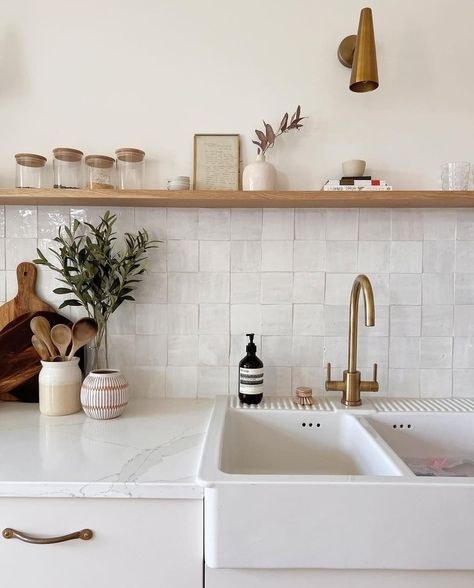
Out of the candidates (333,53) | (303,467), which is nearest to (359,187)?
(333,53)

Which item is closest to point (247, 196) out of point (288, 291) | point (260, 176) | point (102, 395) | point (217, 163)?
point (260, 176)

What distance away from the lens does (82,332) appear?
50.7 inches

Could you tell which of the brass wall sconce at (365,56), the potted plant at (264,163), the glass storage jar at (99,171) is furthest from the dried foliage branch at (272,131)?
the glass storage jar at (99,171)

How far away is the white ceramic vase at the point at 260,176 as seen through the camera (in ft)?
4.29

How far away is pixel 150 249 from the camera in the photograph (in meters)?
1.44

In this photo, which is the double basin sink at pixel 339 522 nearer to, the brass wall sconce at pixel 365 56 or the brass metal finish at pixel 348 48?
the brass wall sconce at pixel 365 56

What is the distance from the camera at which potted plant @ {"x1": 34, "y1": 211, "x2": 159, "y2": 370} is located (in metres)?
1.34

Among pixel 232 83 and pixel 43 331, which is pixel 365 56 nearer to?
pixel 232 83

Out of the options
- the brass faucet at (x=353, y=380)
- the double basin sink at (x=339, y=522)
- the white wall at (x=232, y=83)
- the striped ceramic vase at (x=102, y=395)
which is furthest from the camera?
the white wall at (x=232, y=83)

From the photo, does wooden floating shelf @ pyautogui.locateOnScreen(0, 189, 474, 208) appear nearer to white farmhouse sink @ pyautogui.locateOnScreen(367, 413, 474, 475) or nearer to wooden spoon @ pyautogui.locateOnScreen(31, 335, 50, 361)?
wooden spoon @ pyautogui.locateOnScreen(31, 335, 50, 361)

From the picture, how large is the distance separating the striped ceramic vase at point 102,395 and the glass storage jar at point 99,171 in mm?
573

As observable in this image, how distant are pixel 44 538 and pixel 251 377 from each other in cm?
66

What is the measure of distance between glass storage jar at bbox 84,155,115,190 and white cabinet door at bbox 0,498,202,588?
88cm

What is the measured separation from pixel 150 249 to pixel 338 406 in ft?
2.54
